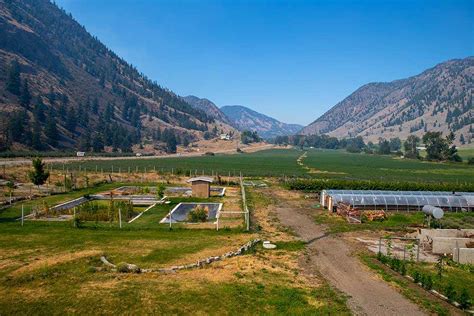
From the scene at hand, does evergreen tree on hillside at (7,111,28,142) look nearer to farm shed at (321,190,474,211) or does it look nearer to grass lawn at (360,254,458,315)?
farm shed at (321,190,474,211)

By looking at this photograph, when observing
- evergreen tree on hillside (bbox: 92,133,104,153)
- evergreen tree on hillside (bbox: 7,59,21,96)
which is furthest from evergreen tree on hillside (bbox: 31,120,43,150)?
evergreen tree on hillside (bbox: 7,59,21,96)

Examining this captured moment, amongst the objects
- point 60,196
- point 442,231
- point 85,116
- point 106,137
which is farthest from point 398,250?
point 85,116

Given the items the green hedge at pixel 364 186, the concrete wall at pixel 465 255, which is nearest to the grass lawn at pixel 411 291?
the concrete wall at pixel 465 255

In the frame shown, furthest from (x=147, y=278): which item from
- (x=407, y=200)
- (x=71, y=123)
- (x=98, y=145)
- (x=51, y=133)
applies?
(x=71, y=123)

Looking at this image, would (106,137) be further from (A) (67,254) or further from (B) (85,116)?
(A) (67,254)

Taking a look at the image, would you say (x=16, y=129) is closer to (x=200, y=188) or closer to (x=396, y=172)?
(x=200, y=188)

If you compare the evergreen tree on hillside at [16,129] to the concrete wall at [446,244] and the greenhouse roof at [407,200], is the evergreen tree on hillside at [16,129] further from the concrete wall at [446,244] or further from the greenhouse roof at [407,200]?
the concrete wall at [446,244]

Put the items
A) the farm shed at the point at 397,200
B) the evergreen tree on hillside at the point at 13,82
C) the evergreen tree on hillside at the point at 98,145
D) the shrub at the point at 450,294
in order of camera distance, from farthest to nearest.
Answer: the evergreen tree on hillside at the point at 13,82 → the evergreen tree on hillside at the point at 98,145 → the farm shed at the point at 397,200 → the shrub at the point at 450,294

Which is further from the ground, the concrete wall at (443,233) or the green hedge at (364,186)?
the green hedge at (364,186)
